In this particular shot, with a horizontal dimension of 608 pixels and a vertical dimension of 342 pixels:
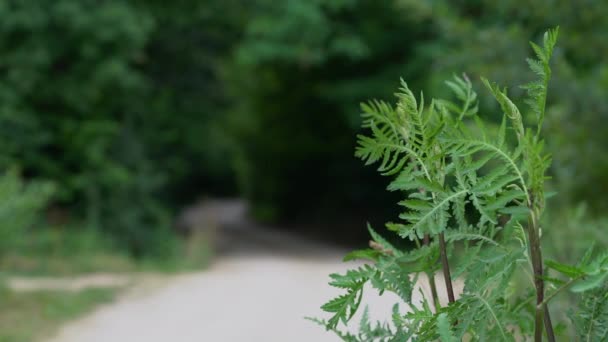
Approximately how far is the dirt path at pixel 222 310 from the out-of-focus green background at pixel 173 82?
5.01 feet

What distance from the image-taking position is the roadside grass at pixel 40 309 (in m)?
7.29

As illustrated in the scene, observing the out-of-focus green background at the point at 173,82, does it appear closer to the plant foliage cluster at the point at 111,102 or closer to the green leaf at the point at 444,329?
the plant foliage cluster at the point at 111,102

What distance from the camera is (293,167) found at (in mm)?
26062

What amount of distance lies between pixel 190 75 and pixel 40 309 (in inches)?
370

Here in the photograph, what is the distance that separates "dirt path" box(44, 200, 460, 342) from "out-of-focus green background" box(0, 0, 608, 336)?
5.01ft

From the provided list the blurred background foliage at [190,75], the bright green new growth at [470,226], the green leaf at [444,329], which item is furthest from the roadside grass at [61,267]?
the green leaf at [444,329]

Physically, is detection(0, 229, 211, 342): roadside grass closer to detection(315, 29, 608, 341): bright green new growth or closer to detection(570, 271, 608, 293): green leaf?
detection(315, 29, 608, 341): bright green new growth

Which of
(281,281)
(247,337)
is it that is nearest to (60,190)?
(281,281)

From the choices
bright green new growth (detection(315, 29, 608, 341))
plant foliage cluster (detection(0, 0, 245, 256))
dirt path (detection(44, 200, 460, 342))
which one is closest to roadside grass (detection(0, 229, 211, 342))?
dirt path (detection(44, 200, 460, 342))

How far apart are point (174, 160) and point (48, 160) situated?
4.02 meters

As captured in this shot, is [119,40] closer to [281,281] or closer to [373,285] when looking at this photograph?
[281,281]

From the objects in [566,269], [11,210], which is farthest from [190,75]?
[566,269]

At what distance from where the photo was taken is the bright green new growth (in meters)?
1.58

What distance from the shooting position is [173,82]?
16766 mm
